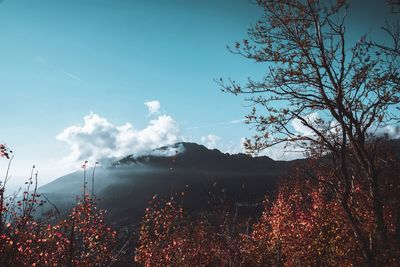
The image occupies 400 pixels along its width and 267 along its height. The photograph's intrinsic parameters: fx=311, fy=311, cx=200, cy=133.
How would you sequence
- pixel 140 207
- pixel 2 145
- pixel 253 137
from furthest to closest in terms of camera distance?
1. pixel 140 207
2. pixel 253 137
3. pixel 2 145

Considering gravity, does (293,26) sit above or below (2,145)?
above

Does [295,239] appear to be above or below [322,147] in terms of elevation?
below

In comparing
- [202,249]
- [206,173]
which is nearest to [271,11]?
[202,249]

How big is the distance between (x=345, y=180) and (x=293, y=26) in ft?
19.3

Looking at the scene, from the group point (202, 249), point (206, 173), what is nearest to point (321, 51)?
point (202, 249)

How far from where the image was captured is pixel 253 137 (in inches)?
488

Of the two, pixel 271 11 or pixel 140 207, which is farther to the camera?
pixel 140 207

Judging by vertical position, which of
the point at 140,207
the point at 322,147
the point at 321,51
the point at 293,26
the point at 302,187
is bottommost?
the point at 140,207

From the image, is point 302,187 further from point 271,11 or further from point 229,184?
point 229,184

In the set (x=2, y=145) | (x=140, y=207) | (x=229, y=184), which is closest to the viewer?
(x=2, y=145)

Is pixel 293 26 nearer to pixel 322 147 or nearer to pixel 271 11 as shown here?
pixel 271 11

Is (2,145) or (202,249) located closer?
(2,145)

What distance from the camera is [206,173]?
186500 mm

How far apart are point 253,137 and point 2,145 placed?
8.98m
